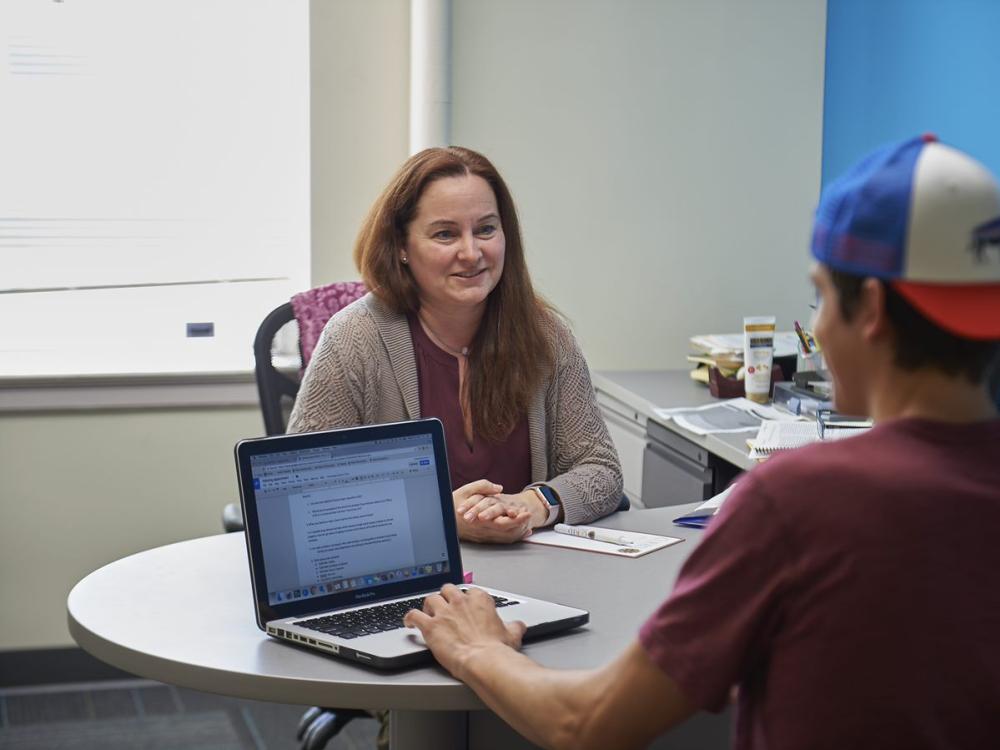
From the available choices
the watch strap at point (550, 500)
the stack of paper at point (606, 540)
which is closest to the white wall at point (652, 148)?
the watch strap at point (550, 500)

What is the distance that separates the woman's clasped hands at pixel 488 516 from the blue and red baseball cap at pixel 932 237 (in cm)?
113

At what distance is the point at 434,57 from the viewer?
366 centimetres

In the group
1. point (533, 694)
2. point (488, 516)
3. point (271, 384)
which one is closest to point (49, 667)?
point (271, 384)

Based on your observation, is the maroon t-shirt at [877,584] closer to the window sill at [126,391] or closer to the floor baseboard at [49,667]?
the window sill at [126,391]

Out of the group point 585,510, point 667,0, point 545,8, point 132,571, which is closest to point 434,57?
point 545,8

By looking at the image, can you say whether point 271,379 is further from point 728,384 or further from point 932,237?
point 932,237

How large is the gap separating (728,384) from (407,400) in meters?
1.37

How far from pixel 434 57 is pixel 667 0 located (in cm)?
78

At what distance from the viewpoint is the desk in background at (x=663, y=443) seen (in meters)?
3.09

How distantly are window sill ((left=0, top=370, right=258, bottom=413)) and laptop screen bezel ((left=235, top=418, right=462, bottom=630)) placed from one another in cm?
198

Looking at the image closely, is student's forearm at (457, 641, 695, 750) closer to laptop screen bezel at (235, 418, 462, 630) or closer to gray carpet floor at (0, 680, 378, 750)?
laptop screen bezel at (235, 418, 462, 630)

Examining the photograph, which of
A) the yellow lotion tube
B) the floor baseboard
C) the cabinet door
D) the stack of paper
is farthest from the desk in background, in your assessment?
the floor baseboard

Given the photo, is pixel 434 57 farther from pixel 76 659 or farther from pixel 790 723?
pixel 790 723

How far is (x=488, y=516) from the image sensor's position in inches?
82.5
